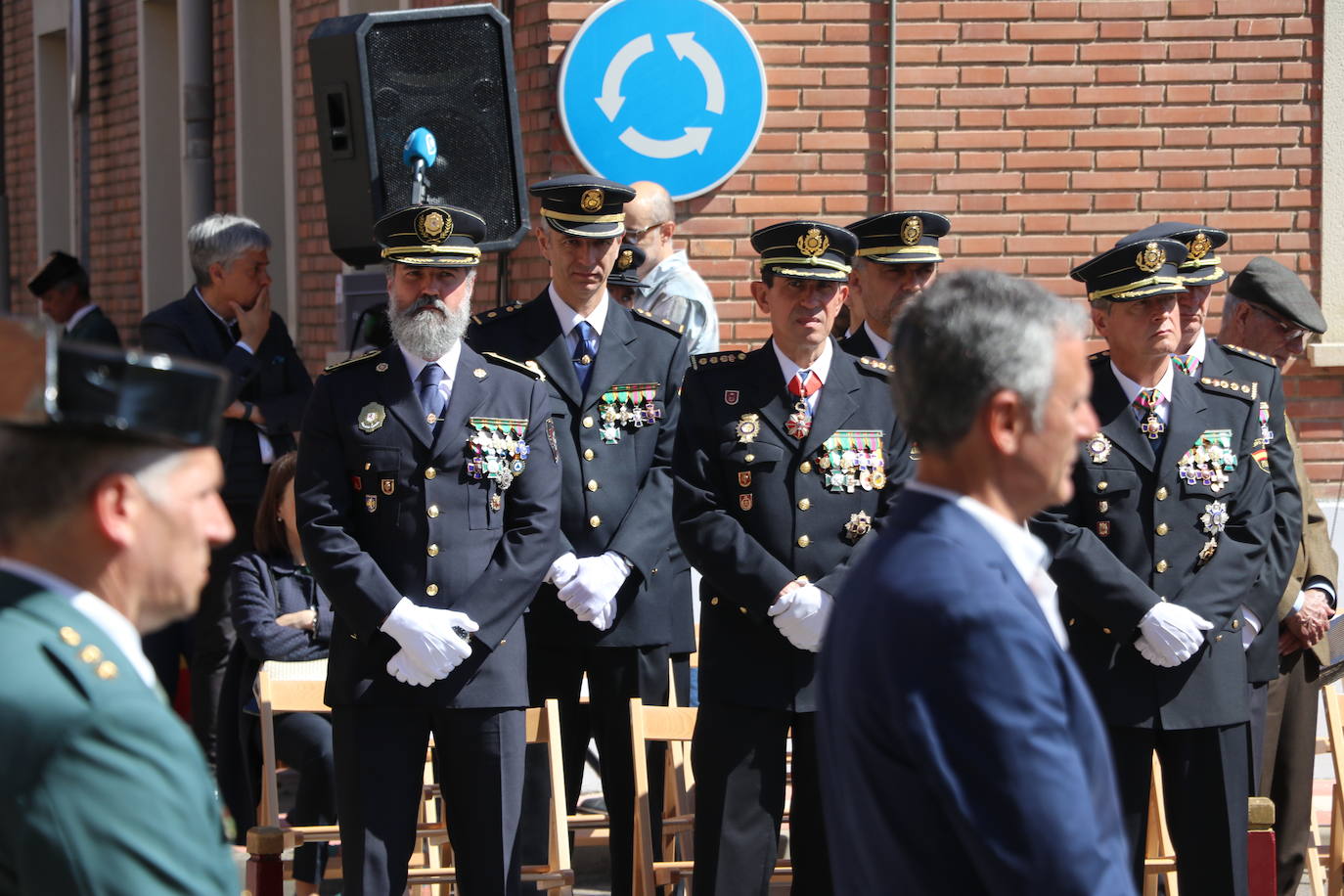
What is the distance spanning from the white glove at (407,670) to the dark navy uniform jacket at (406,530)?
5 centimetres

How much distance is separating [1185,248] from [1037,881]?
3033 millimetres

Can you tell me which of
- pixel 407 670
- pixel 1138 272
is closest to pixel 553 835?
pixel 407 670

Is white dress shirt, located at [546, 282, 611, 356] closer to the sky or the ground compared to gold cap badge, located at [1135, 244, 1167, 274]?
closer to the ground

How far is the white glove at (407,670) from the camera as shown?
4.12m

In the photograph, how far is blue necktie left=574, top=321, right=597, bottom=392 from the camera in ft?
16.6

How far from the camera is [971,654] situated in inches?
79.0

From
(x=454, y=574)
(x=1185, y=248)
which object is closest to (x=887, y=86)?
(x=1185, y=248)

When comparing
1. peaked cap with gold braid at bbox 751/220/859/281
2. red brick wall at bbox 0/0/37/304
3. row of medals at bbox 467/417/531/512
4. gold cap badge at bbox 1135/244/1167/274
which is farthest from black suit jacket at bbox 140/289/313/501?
red brick wall at bbox 0/0/37/304

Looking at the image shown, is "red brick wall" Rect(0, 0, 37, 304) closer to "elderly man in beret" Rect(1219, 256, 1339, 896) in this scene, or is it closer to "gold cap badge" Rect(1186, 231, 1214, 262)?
"elderly man in beret" Rect(1219, 256, 1339, 896)

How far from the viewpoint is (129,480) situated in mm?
1817

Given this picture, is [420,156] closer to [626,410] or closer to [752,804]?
[626,410]

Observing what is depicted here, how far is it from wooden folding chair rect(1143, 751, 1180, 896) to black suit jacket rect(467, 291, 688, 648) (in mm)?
1531

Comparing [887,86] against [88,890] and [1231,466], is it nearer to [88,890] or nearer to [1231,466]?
[1231,466]

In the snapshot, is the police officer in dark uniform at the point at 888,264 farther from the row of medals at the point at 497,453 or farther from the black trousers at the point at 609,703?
the row of medals at the point at 497,453
